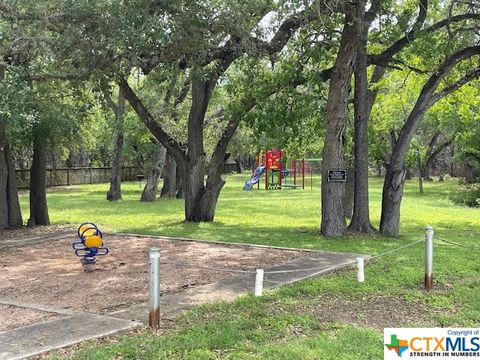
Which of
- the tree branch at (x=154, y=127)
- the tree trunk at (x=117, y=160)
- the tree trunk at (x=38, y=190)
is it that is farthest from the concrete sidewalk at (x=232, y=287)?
the tree trunk at (x=117, y=160)

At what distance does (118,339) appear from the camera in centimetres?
552

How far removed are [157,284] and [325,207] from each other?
780 centimetres

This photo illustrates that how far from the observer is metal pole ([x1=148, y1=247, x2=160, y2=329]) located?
569 centimetres

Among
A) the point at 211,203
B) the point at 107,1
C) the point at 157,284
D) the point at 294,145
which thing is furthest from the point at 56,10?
the point at 294,145

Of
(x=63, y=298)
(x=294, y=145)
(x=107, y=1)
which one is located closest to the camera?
(x=63, y=298)

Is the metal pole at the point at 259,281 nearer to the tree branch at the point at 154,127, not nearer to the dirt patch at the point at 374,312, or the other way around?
the dirt patch at the point at 374,312

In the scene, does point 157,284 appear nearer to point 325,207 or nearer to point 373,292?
point 373,292

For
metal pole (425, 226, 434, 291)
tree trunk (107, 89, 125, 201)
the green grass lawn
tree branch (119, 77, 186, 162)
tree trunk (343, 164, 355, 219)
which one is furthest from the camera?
tree trunk (107, 89, 125, 201)

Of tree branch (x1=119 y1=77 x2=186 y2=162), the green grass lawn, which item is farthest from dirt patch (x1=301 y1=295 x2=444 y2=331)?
tree branch (x1=119 y1=77 x2=186 y2=162)

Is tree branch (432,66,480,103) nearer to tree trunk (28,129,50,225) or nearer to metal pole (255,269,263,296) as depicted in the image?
metal pole (255,269,263,296)

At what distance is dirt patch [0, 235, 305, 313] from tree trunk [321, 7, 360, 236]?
2238 mm

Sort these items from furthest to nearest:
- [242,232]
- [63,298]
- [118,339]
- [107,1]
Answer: [242,232], [107,1], [63,298], [118,339]

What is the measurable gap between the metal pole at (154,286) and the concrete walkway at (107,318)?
24 centimetres

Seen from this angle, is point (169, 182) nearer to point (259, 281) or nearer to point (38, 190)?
point (38, 190)
